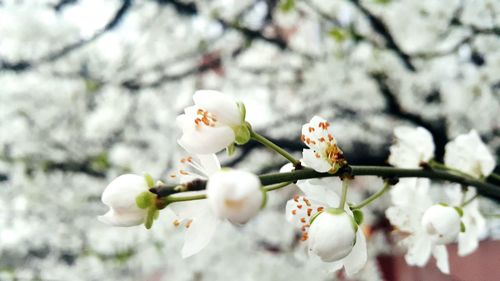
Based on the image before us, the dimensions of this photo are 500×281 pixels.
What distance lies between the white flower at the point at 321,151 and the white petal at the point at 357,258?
81 millimetres

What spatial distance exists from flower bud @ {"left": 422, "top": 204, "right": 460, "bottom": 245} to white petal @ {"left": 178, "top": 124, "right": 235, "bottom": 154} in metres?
0.28

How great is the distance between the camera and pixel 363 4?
2314mm

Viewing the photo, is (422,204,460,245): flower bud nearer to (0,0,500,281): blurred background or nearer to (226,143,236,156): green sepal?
(226,143,236,156): green sepal

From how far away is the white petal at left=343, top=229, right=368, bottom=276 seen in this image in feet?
1.67

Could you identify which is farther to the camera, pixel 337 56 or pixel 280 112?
pixel 280 112

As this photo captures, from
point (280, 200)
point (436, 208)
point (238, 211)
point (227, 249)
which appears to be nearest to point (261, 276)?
point (227, 249)

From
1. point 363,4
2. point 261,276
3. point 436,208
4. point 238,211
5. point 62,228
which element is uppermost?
point 238,211

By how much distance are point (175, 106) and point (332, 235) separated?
2.81 metres

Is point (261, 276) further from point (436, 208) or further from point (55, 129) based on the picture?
point (436, 208)

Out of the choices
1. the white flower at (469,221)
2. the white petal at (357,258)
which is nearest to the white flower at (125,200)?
the white petal at (357,258)

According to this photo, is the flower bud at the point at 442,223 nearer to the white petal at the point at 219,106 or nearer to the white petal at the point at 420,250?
the white petal at the point at 420,250

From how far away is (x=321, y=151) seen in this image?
0.48 metres

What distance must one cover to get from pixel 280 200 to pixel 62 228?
1147 mm

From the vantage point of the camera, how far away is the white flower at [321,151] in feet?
1.53
